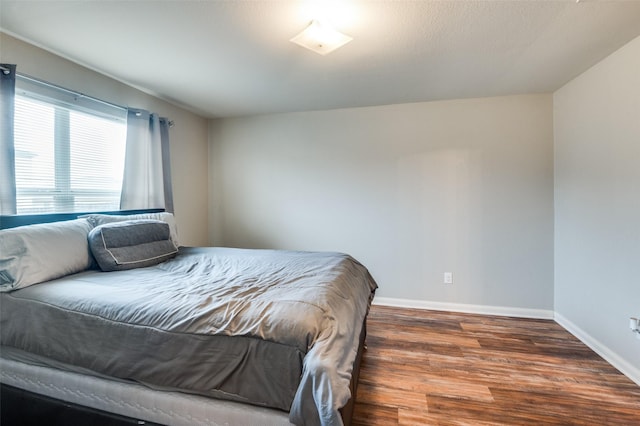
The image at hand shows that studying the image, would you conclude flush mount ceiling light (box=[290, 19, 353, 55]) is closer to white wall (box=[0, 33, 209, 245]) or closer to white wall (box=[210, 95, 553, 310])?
white wall (box=[210, 95, 553, 310])

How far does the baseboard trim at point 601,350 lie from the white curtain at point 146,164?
4.09 m

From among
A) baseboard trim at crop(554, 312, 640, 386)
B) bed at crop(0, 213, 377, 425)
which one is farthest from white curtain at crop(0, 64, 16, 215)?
baseboard trim at crop(554, 312, 640, 386)

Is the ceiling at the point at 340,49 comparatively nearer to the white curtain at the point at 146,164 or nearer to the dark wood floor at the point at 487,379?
the white curtain at the point at 146,164

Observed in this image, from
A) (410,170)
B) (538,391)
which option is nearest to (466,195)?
(410,170)

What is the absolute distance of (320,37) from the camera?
1.82 metres

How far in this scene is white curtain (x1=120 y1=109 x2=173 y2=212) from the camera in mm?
2805

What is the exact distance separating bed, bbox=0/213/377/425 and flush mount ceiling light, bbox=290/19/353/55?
4.79ft

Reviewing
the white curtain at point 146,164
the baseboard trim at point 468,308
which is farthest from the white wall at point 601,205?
the white curtain at point 146,164

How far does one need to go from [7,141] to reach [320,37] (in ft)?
6.86

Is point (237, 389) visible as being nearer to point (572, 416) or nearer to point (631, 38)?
point (572, 416)

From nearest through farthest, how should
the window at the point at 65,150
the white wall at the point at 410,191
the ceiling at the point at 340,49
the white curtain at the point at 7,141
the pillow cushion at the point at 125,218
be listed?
the ceiling at the point at 340,49
the white curtain at the point at 7,141
the window at the point at 65,150
the pillow cushion at the point at 125,218
the white wall at the point at 410,191

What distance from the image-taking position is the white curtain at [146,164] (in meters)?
2.80

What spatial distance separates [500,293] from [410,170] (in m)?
1.65

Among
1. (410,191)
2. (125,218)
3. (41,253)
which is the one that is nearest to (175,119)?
(125,218)
